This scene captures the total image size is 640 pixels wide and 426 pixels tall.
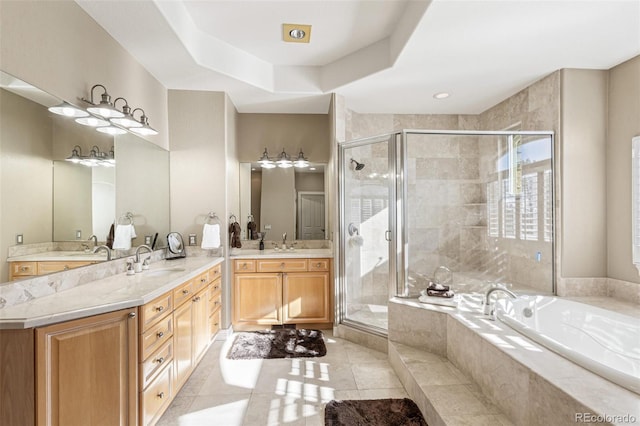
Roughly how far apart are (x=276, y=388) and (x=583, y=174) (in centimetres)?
321

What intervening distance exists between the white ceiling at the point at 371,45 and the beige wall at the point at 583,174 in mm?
232

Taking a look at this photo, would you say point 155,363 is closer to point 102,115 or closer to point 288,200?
point 102,115

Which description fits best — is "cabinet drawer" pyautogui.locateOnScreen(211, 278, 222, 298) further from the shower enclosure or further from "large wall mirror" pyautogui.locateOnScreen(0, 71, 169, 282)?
the shower enclosure

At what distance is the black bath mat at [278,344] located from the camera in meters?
2.85

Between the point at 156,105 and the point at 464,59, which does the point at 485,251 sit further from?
the point at 156,105

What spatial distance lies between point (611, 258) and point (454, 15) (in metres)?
2.50

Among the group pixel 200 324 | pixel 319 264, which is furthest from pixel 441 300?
pixel 200 324

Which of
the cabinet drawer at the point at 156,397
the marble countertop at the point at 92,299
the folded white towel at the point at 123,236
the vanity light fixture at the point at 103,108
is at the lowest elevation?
the cabinet drawer at the point at 156,397

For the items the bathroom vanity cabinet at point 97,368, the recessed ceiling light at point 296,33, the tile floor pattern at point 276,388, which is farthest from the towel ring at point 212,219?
the recessed ceiling light at point 296,33

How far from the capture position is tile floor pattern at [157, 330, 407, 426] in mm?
1992

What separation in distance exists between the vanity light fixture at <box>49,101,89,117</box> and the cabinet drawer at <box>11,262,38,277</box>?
34.4 inches

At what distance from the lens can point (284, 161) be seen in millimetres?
3900

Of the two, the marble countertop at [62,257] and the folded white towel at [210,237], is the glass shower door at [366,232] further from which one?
the marble countertop at [62,257]

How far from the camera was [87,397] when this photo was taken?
1.43 meters
